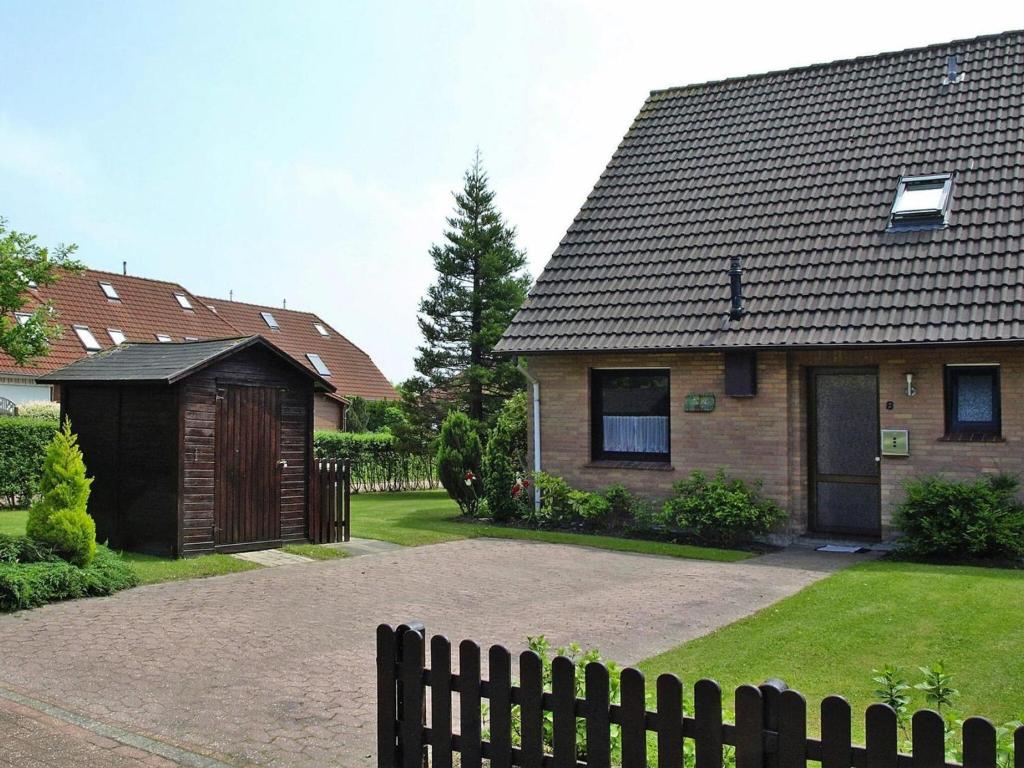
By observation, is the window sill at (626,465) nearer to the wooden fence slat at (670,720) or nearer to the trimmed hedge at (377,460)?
the trimmed hedge at (377,460)

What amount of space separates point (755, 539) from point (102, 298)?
2879 centimetres

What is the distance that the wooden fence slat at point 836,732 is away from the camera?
10.8 ft

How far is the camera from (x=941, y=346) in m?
12.4

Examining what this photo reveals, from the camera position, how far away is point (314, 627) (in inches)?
336

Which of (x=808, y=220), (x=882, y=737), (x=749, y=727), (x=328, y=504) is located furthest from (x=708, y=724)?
(x=808, y=220)

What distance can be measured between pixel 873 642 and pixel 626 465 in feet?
25.3

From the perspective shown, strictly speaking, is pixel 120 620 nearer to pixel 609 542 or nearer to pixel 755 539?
pixel 609 542

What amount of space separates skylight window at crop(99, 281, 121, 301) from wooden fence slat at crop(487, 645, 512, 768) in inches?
1380

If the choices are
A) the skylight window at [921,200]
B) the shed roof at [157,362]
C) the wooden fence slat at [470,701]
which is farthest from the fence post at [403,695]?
the skylight window at [921,200]

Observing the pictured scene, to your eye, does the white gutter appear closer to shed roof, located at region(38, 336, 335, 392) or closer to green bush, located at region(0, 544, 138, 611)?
shed roof, located at region(38, 336, 335, 392)

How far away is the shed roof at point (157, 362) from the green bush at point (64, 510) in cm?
156

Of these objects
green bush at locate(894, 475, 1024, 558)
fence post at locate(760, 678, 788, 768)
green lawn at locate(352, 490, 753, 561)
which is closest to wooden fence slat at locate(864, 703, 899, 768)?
fence post at locate(760, 678, 788, 768)

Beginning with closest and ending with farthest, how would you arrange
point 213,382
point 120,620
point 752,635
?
point 752,635 < point 120,620 < point 213,382

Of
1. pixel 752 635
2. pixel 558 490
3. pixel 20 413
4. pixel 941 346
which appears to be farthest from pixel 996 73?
pixel 20 413
